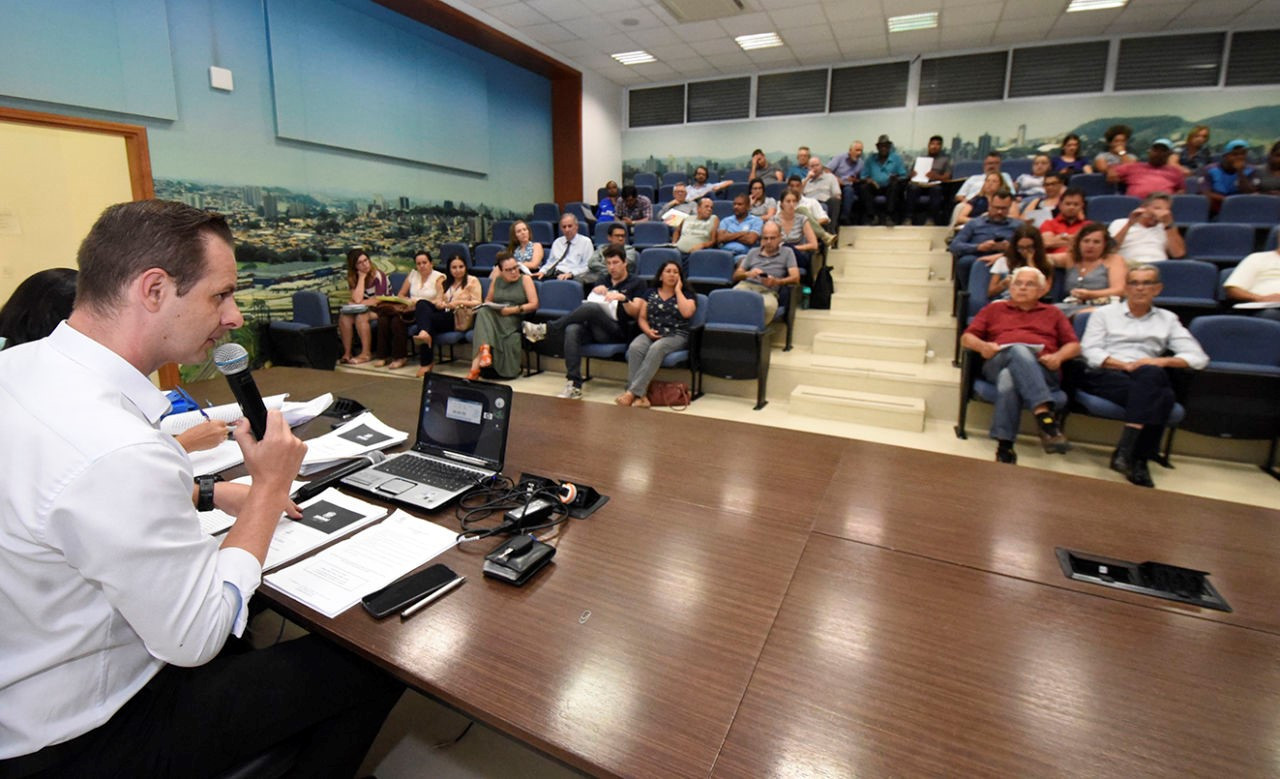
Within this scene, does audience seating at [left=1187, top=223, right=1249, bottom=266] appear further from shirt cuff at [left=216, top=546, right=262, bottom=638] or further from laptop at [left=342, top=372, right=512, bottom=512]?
shirt cuff at [left=216, top=546, right=262, bottom=638]

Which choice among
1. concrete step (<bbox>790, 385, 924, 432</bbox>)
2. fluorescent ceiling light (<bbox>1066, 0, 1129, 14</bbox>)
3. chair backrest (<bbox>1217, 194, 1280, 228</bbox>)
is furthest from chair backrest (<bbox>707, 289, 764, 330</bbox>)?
fluorescent ceiling light (<bbox>1066, 0, 1129, 14</bbox>)

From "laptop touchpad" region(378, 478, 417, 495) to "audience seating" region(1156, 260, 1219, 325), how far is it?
4929 mm

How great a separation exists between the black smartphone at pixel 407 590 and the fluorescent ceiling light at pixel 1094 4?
8.87 m

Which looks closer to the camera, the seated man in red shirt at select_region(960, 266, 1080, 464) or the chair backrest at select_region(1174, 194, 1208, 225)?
the seated man in red shirt at select_region(960, 266, 1080, 464)

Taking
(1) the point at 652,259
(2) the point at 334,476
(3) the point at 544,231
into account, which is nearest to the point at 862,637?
(2) the point at 334,476

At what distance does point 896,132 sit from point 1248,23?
12.7 ft

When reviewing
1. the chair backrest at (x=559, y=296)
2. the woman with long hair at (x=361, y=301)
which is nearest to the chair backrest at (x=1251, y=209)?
the chair backrest at (x=559, y=296)

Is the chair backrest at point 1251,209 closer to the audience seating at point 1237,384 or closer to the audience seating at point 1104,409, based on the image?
the audience seating at point 1237,384

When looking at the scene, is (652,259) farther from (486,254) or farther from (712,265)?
(486,254)

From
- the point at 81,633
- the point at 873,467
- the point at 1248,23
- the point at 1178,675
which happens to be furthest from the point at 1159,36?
the point at 81,633

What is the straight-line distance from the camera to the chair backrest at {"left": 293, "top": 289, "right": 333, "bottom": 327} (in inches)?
214

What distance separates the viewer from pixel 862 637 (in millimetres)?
926

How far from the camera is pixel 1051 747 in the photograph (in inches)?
28.5

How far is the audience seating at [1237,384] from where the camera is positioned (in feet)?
10.7
